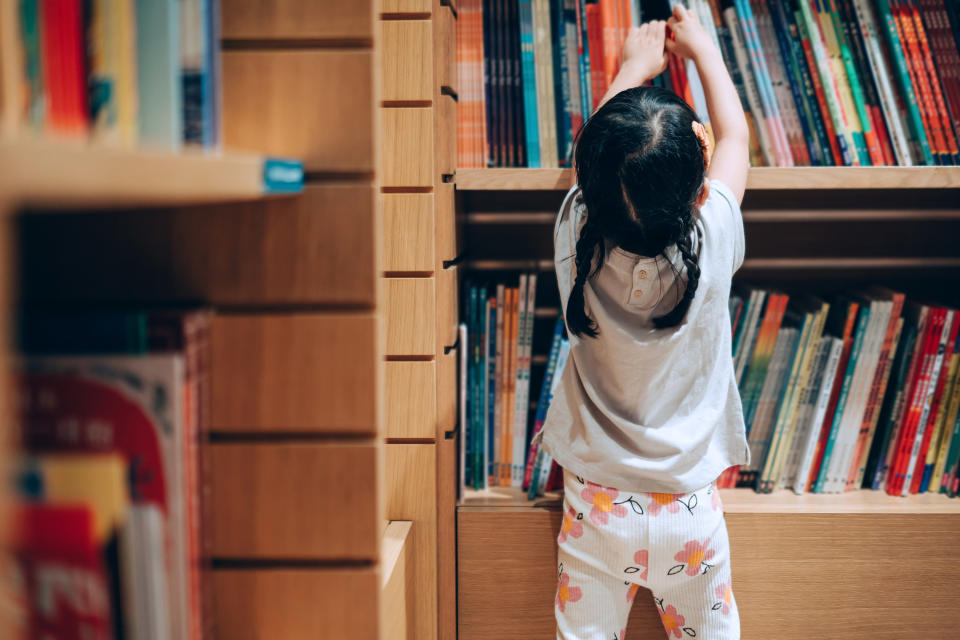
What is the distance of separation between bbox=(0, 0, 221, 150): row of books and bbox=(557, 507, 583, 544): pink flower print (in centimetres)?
88

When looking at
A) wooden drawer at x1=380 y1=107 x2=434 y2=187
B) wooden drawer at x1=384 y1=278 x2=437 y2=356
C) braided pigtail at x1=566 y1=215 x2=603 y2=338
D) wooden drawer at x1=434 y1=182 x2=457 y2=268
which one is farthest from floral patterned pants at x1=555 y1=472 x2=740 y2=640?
wooden drawer at x1=380 y1=107 x2=434 y2=187

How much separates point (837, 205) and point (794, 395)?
0.53 metres

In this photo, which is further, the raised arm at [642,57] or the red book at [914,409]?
the red book at [914,409]

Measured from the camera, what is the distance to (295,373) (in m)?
0.79

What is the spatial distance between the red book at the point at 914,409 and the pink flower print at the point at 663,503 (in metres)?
0.62

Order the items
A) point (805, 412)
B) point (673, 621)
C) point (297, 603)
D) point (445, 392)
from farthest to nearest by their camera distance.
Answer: point (805, 412)
point (445, 392)
point (673, 621)
point (297, 603)

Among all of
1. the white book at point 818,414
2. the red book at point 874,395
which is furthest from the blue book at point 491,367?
the red book at point 874,395

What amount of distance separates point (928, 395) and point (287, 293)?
4.37 feet

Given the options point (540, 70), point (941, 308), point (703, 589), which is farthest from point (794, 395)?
point (540, 70)

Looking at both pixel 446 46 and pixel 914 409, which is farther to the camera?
pixel 914 409

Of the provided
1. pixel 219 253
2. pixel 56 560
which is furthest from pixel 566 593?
pixel 56 560

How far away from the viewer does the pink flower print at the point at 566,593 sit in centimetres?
122

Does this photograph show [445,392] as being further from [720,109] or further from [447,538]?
[720,109]

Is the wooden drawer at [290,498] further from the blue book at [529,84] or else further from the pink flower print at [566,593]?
the blue book at [529,84]
